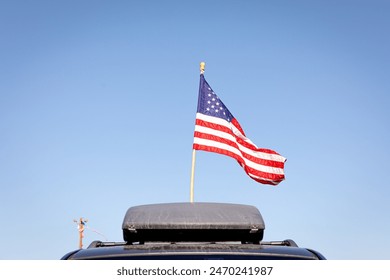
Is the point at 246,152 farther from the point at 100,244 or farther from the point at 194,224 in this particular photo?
the point at 194,224

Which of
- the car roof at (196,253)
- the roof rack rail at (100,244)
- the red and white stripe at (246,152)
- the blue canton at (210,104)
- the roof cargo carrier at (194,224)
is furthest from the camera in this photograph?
the blue canton at (210,104)

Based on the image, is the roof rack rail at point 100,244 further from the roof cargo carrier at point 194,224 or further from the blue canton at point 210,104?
the blue canton at point 210,104

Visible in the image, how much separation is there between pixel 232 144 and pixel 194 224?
23.8ft

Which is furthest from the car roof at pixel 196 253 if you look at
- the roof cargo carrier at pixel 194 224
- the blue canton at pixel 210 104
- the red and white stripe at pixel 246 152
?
the blue canton at pixel 210 104

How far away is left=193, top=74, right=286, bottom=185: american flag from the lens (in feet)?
40.0

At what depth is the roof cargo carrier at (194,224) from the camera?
5129 millimetres

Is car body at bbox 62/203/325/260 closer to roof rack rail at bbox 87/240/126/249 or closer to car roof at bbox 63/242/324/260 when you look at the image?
roof rack rail at bbox 87/240/126/249

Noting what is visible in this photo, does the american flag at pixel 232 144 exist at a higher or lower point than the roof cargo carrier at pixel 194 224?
higher

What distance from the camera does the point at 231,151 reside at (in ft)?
40.0

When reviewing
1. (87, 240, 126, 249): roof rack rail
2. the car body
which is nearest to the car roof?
the car body

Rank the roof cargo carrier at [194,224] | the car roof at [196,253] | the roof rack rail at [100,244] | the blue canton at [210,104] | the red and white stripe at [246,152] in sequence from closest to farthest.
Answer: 1. the car roof at [196,253]
2. the roof cargo carrier at [194,224]
3. the roof rack rail at [100,244]
4. the red and white stripe at [246,152]
5. the blue canton at [210,104]

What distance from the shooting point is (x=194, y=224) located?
5129mm

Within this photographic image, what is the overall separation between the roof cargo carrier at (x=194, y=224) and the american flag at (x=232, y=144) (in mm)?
6761
